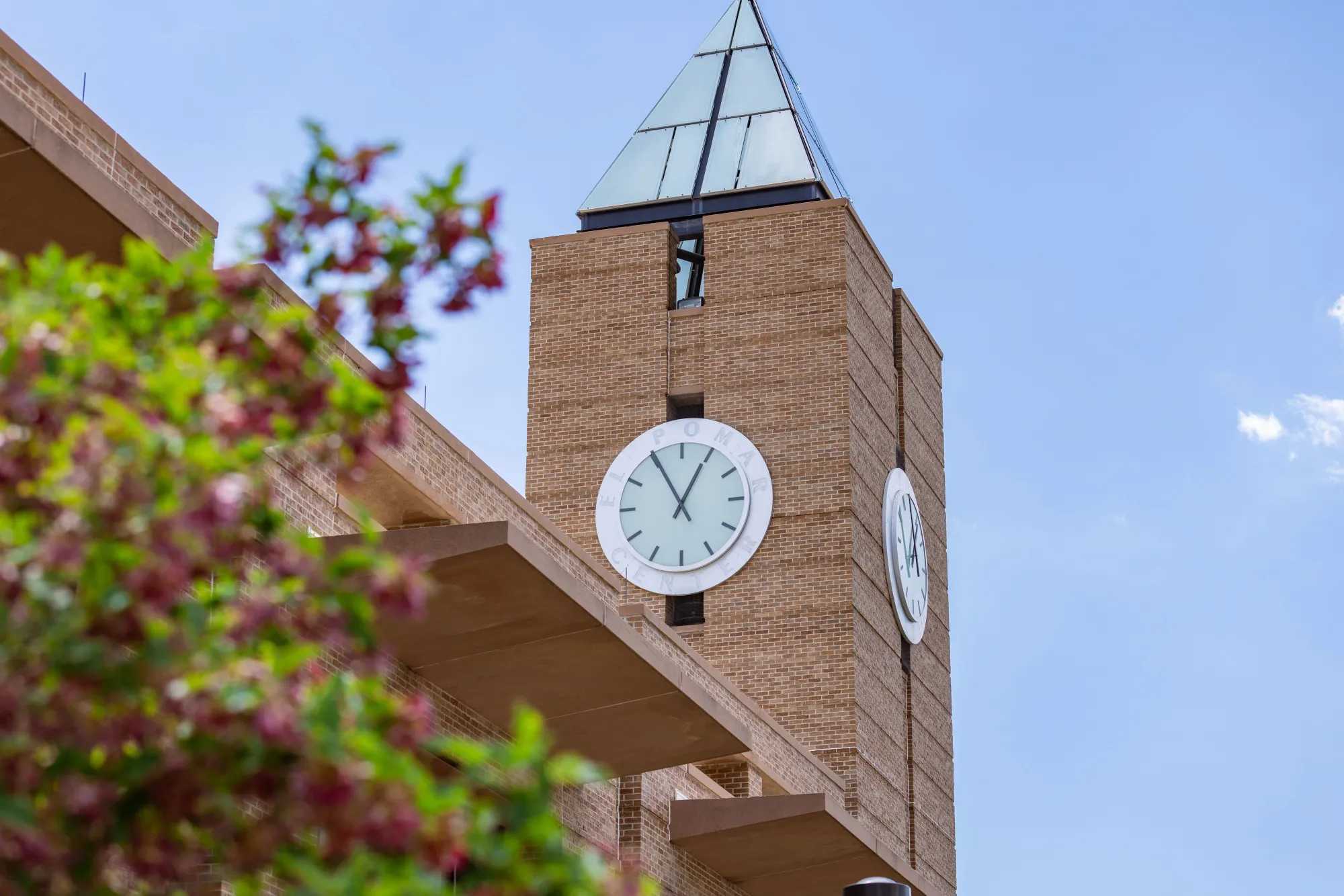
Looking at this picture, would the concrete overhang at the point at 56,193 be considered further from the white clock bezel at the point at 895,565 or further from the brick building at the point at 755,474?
the white clock bezel at the point at 895,565

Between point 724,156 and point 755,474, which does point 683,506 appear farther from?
point 724,156

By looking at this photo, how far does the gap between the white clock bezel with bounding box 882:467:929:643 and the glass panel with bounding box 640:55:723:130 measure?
21.4 feet

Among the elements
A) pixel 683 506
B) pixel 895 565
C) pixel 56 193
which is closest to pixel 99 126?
pixel 56 193

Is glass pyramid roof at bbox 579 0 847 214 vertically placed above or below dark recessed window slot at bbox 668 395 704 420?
above

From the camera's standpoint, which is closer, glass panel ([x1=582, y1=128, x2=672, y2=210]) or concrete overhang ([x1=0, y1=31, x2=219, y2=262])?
concrete overhang ([x1=0, y1=31, x2=219, y2=262])

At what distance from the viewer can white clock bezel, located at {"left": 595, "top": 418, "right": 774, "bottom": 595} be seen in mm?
28109

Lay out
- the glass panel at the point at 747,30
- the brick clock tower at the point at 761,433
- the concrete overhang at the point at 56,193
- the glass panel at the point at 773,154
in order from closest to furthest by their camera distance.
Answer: the concrete overhang at the point at 56,193 < the brick clock tower at the point at 761,433 < the glass panel at the point at 773,154 < the glass panel at the point at 747,30

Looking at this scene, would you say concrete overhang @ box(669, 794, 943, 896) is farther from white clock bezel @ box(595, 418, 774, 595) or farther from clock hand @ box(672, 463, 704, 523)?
clock hand @ box(672, 463, 704, 523)

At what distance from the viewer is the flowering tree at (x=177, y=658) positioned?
4375 millimetres

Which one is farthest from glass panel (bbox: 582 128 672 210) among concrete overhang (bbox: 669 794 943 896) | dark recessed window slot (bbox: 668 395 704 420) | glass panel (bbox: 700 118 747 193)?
concrete overhang (bbox: 669 794 943 896)

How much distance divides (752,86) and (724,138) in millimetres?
1423

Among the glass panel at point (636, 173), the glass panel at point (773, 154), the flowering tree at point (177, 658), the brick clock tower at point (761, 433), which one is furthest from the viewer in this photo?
the glass panel at point (636, 173)

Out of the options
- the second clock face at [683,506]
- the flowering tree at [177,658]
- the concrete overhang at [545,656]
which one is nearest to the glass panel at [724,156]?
the second clock face at [683,506]

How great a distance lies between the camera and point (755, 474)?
1123 inches
